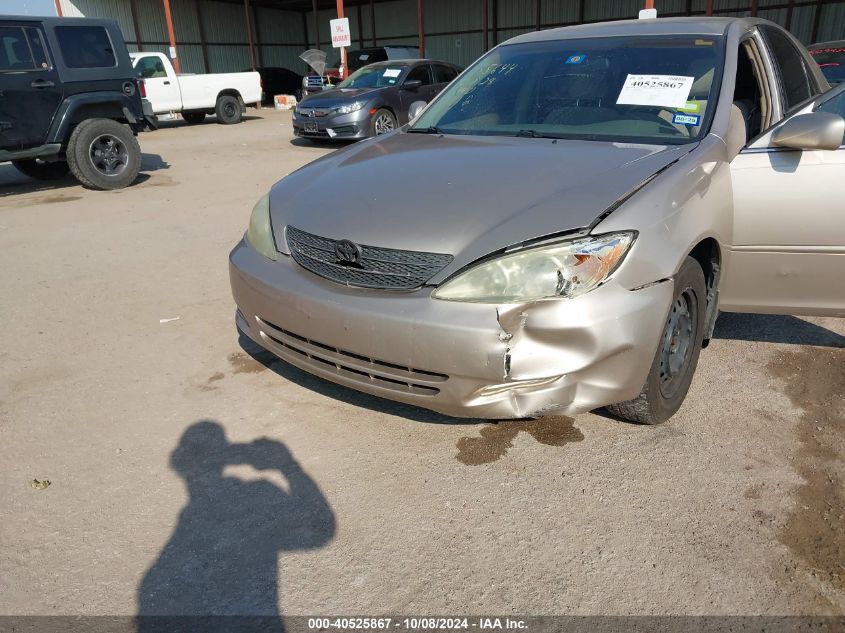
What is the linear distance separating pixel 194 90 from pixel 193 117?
1.80 meters

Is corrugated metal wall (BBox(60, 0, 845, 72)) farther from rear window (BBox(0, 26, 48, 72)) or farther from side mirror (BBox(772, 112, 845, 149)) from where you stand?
side mirror (BBox(772, 112, 845, 149))

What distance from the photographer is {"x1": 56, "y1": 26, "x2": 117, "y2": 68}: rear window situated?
27.3ft

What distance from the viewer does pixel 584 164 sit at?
110 inches

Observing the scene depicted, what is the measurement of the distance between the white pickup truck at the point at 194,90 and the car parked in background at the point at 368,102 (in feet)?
15.5

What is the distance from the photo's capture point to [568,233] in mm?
2350

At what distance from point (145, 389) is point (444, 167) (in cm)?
191

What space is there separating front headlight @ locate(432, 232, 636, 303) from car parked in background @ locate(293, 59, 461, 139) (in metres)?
9.75

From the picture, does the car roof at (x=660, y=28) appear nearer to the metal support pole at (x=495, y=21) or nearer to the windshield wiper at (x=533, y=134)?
the windshield wiper at (x=533, y=134)

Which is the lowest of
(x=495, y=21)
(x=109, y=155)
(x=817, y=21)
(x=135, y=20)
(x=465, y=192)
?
(x=109, y=155)

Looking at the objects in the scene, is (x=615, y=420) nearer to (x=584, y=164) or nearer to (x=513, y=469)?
(x=513, y=469)

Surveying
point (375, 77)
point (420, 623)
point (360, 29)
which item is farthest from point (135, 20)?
point (420, 623)

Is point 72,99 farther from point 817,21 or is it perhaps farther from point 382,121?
point 817,21

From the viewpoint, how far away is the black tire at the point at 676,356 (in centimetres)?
266

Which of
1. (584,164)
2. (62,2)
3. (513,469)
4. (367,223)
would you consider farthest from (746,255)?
(62,2)
